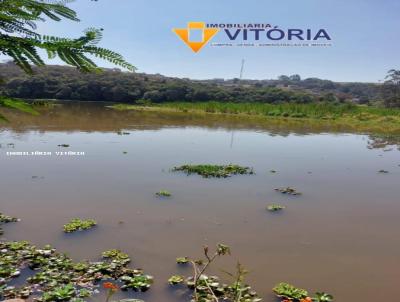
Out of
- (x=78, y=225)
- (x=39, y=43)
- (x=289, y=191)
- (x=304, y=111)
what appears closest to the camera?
(x=39, y=43)

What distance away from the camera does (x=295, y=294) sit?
5.64 meters

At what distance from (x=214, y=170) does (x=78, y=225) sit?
21.3ft

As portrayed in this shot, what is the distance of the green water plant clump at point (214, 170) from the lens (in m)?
13.2

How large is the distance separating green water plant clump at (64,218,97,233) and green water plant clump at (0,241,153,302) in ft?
3.09

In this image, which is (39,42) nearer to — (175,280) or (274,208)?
(175,280)

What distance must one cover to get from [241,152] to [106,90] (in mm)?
37390

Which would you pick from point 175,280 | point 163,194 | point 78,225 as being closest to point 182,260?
point 175,280

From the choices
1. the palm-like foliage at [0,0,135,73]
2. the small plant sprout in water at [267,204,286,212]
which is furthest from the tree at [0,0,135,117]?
the small plant sprout in water at [267,204,286,212]

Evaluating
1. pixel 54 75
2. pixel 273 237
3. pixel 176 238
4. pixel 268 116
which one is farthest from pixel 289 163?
pixel 54 75

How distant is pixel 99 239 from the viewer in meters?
7.44

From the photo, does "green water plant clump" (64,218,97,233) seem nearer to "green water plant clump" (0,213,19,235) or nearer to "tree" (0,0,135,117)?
"green water plant clump" (0,213,19,235)

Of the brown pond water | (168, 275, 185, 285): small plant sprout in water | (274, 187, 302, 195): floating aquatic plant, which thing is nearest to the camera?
(168, 275, 185, 285): small plant sprout in water

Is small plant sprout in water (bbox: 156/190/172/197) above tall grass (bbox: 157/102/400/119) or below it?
below

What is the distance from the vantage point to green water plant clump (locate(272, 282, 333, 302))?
5.56m
